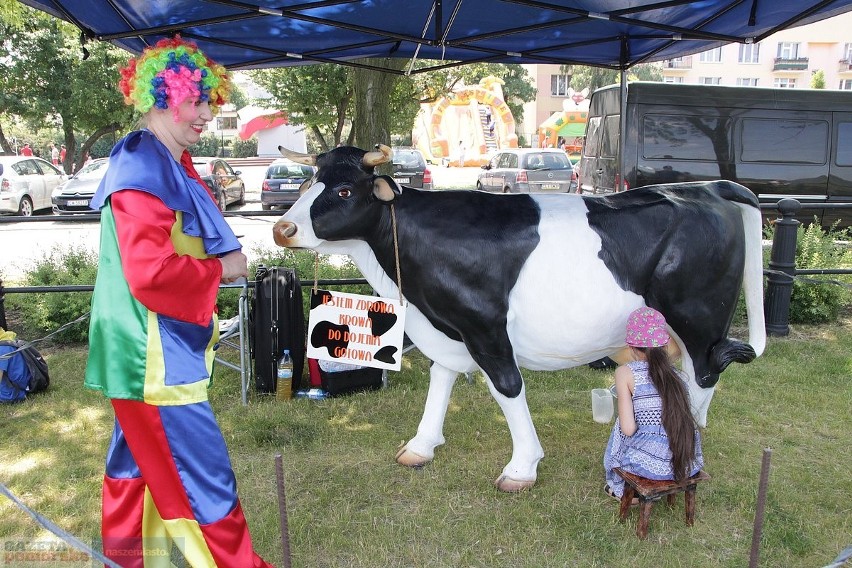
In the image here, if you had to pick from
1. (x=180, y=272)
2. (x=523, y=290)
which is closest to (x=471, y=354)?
(x=523, y=290)

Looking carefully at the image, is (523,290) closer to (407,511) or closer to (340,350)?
(340,350)

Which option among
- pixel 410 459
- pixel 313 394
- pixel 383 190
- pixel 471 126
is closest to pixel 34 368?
pixel 313 394

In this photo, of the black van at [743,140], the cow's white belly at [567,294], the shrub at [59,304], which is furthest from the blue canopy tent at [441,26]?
the black van at [743,140]

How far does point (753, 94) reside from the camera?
389 inches

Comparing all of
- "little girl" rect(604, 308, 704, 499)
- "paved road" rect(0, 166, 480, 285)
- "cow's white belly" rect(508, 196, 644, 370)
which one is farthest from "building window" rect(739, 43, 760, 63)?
"little girl" rect(604, 308, 704, 499)

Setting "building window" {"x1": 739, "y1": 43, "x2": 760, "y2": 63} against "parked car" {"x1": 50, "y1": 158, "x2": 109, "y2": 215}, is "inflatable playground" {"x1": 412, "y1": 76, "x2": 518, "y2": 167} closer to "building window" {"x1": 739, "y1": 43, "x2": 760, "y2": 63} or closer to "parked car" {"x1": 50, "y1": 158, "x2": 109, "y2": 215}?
"parked car" {"x1": 50, "y1": 158, "x2": 109, "y2": 215}

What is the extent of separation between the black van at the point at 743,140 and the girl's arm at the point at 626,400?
693cm

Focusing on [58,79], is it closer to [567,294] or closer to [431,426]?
[431,426]

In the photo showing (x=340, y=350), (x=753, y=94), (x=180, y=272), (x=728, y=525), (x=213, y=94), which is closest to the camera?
(x=180, y=272)

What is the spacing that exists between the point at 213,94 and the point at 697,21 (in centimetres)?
317

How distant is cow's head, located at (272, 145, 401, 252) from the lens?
2.99 meters

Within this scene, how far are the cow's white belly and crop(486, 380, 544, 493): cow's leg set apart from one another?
1.09 feet

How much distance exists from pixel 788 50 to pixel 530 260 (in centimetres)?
5898

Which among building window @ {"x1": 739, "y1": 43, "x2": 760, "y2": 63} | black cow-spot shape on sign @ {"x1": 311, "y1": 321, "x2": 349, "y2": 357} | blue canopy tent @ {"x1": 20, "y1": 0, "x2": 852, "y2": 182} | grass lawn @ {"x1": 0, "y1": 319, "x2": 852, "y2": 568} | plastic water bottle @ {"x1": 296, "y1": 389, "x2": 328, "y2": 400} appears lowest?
grass lawn @ {"x1": 0, "y1": 319, "x2": 852, "y2": 568}
